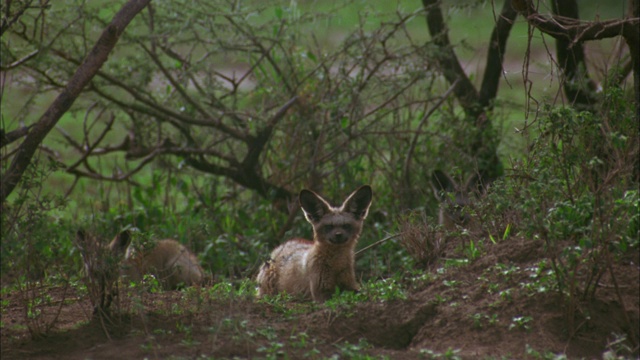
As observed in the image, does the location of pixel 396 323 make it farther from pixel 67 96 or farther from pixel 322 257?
pixel 67 96

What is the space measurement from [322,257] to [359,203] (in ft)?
2.32

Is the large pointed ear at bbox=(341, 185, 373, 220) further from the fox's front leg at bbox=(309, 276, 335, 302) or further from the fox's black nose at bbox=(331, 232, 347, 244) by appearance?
the fox's front leg at bbox=(309, 276, 335, 302)

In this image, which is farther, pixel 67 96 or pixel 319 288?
pixel 319 288

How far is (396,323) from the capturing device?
5922 millimetres

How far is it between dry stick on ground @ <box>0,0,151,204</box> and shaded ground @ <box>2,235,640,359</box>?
1.14 meters

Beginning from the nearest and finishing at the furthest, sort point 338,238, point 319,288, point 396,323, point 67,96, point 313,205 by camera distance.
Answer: point 396,323 < point 67,96 < point 319,288 < point 338,238 < point 313,205

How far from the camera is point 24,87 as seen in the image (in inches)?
399

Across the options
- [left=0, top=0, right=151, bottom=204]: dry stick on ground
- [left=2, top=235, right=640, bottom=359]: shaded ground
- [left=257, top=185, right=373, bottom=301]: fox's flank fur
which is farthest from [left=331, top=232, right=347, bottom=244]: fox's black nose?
[left=0, top=0, right=151, bottom=204]: dry stick on ground

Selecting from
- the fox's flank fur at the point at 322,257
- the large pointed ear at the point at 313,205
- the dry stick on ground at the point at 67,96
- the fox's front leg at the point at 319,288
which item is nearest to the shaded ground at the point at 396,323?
the dry stick on ground at the point at 67,96

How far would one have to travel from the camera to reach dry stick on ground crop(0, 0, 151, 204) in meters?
6.73

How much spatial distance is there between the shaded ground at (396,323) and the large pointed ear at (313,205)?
1.94 metres

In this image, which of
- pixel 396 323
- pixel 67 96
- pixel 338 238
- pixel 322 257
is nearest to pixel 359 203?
pixel 338 238

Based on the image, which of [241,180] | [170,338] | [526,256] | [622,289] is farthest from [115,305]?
[241,180]

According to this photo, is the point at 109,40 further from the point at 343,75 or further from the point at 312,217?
the point at 343,75
